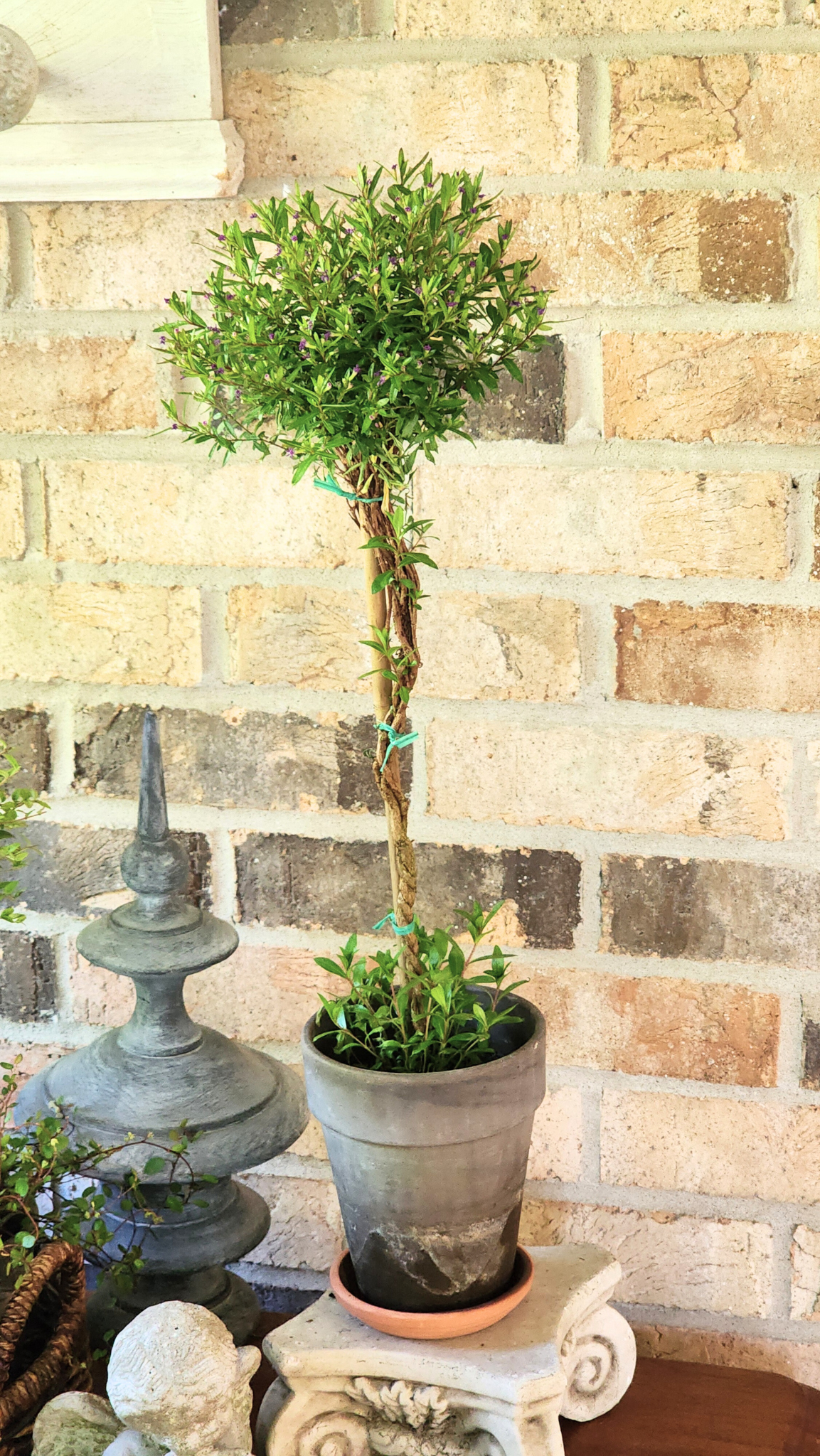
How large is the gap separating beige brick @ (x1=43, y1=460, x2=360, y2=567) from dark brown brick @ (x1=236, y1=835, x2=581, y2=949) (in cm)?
24

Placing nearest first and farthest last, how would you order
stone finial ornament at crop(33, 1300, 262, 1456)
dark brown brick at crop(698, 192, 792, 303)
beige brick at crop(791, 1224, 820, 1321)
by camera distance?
stone finial ornament at crop(33, 1300, 262, 1456), dark brown brick at crop(698, 192, 792, 303), beige brick at crop(791, 1224, 820, 1321)

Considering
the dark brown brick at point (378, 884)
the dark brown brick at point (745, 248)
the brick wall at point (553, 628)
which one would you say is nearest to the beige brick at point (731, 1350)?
the brick wall at point (553, 628)

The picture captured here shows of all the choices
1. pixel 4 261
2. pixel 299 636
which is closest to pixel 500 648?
pixel 299 636

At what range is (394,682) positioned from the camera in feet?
2.54

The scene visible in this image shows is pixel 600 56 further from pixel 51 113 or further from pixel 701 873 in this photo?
pixel 701 873

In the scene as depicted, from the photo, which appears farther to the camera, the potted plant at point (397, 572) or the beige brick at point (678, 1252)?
the beige brick at point (678, 1252)

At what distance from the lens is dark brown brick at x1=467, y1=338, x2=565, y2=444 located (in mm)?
937

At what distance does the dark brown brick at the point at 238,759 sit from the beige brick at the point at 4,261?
34 cm

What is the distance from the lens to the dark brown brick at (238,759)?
1.02 m

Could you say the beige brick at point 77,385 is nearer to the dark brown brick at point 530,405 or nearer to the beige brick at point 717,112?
the dark brown brick at point 530,405

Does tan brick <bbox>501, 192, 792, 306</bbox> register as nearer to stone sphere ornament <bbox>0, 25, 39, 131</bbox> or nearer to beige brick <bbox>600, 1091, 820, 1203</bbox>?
stone sphere ornament <bbox>0, 25, 39, 131</bbox>

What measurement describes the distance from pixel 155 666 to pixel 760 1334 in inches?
28.6

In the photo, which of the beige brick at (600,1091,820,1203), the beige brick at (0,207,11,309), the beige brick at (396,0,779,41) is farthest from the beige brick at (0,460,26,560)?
the beige brick at (600,1091,820,1203)

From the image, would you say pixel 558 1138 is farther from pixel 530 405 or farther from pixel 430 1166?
pixel 530 405
